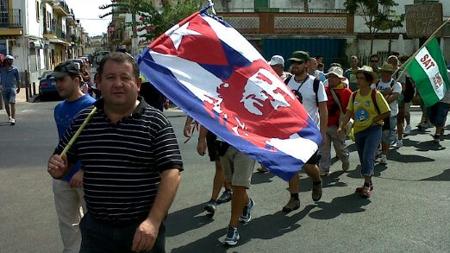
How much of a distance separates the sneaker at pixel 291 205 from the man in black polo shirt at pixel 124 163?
11.0 ft

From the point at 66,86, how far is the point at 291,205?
296 cm

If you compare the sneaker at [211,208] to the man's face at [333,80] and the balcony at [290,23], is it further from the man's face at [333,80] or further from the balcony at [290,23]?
the balcony at [290,23]

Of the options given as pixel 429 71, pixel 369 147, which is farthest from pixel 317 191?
pixel 429 71

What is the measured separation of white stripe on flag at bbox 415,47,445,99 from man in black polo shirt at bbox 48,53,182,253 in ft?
21.2

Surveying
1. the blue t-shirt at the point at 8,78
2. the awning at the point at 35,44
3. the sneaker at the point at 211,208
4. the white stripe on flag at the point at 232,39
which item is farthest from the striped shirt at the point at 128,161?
the awning at the point at 35,44

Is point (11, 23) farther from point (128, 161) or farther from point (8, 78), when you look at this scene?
point (128, 161)

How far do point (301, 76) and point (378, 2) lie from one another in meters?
22.4

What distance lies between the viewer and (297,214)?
601cm

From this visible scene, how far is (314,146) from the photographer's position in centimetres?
406

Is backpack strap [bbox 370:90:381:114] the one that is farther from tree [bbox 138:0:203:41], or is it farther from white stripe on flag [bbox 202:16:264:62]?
tree [bbox 138:0:203:41]

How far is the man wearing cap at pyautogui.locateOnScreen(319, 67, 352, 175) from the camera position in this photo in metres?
7.75

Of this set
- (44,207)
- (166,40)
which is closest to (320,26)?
(44,207)

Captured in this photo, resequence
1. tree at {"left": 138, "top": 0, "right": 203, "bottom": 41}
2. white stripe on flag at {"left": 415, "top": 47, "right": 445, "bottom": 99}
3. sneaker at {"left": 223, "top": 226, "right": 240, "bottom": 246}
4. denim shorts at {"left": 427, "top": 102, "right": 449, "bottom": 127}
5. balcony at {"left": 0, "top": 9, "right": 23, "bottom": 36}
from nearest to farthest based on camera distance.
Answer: sneaker at {"left": 223, "top": 226, "right": 240, "bottom": 246}, white stripe on flag at {"left": 415, "top": 47, "right": 445, "bottom": 99}, denim shorts at {"left": 427, "top": 102, "right": 449, "bottom": 127}, tree at {"left": 138, "top": 0, "right": 203, "bottom": 41}, balcony at {"left": 0, "top": 9, "right": 23, "bottom": 36}

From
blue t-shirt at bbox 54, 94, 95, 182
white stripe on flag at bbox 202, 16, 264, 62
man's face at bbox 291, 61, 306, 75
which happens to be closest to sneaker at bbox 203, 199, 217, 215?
man's face at bbox 291, 61, 306, 75
